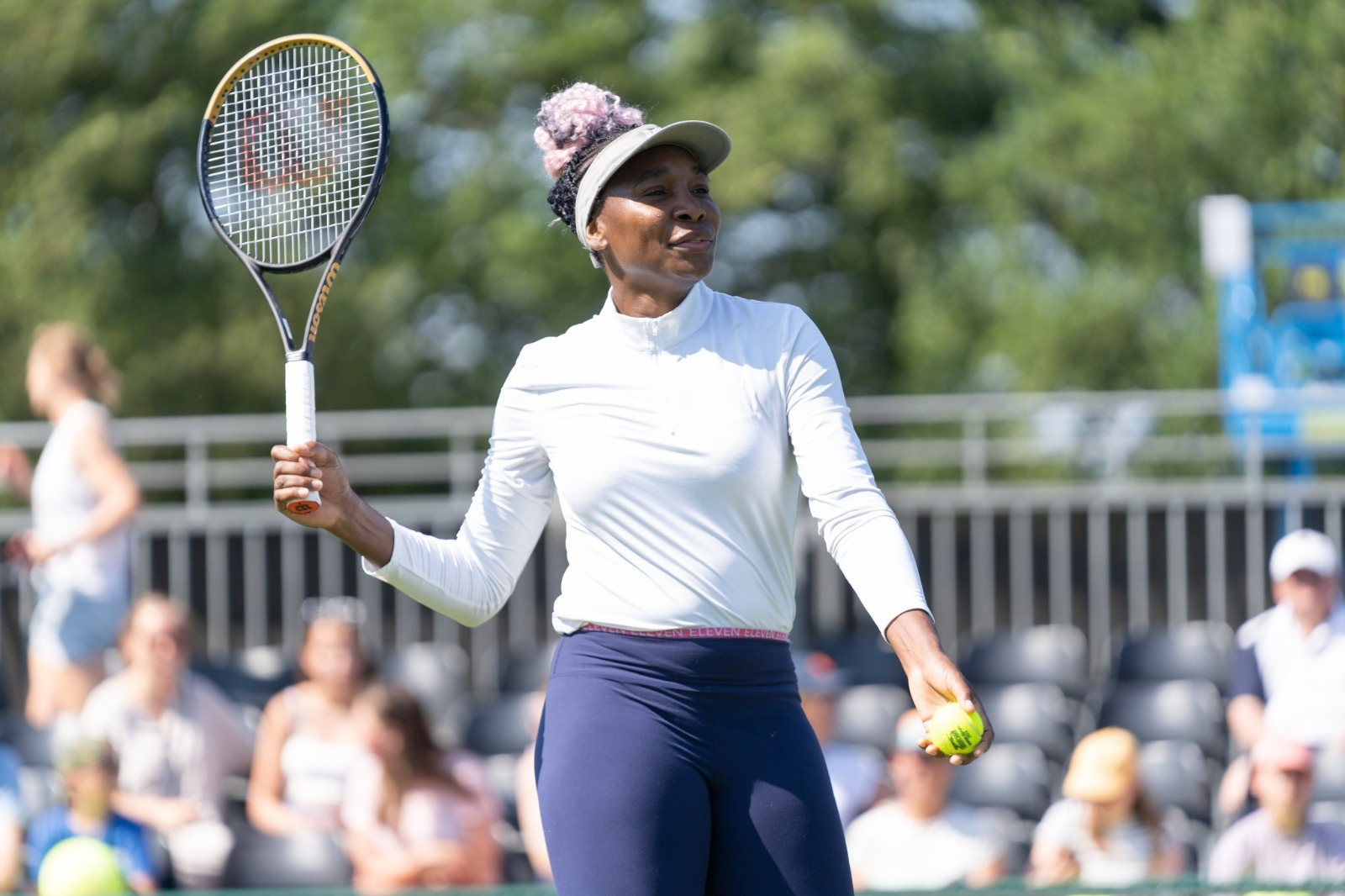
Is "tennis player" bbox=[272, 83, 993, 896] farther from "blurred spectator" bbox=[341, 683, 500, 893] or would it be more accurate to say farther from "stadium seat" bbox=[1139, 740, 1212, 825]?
"stadium seat" bbox=[1139, 740, 1212, 825]

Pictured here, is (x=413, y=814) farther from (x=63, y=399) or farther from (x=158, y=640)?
(x=63, y=399)

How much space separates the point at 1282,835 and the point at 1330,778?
26.4 inches

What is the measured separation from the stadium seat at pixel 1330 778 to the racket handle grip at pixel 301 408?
4.59 m

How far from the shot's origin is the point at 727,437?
287cm

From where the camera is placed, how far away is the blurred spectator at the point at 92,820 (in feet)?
20.0

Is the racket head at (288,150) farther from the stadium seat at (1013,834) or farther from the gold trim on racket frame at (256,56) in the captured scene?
the stadium seat at (1013,834)

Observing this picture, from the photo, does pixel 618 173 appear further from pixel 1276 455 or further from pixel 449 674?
pixel 1276 455

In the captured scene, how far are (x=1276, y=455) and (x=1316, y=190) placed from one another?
4.66 meters

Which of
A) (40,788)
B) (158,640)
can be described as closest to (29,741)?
(40,788)

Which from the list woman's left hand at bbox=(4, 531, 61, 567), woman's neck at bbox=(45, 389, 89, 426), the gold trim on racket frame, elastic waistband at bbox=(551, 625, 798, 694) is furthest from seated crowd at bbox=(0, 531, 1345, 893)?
elastic waistband at bbox=(551, 625, 798, 694)

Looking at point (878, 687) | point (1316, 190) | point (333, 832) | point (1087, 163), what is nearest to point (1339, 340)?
point (1316, 190)

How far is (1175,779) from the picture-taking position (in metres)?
6.75

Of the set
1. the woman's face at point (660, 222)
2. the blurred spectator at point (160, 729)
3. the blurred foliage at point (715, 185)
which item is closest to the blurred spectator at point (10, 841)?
the blurred spectator at point (160, 729)

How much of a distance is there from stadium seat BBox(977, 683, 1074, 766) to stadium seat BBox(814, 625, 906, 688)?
0.66 metres
